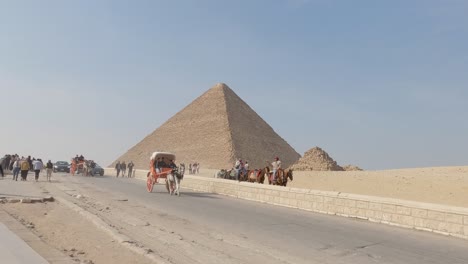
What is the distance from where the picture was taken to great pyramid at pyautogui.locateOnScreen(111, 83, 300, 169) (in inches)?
4286

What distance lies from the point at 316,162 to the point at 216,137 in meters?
Result: 54.3

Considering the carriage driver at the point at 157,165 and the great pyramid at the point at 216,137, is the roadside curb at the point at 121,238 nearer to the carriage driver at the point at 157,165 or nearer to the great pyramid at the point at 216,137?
the carriage driver at the point at 157,165

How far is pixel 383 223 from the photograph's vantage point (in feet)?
39.7

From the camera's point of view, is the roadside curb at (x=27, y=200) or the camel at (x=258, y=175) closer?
the roadside curb at (x=27, y=200)

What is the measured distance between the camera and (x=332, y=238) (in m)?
9.42

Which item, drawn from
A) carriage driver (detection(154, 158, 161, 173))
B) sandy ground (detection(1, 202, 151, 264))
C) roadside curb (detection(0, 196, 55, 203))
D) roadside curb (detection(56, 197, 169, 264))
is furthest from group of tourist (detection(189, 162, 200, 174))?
roadside curb (detection(56, 197, 169, 264))

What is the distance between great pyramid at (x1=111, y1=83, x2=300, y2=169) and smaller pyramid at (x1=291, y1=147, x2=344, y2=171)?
32.8m

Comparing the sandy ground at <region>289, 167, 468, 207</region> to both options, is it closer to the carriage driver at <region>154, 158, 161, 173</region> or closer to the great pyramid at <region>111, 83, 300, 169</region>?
the carriage driver at <region>154, 158, 161, 173</region>

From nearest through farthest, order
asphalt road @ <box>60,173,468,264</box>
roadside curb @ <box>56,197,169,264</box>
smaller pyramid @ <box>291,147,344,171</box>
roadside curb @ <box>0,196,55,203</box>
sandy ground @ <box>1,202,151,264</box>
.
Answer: roadside curb @ <box>56,197,169,264</box> < sandy ground @ <box>1,202,151,264</box> < asphalt road @ <box>60,173,468,264</box> < roadside curb @ <box>0,196,55,203</box> < smaller pyramid @ <box>291,147,344,171</box>

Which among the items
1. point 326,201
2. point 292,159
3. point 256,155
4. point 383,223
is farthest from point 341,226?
point 292,159

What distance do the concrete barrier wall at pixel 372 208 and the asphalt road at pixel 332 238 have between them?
0.41 m

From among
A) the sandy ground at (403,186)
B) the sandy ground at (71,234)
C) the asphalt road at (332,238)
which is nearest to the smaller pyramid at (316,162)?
the sandy ground at (403,186)

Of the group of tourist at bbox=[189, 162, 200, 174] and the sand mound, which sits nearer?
the group of tourist at bbox=[189, 162, 200, 174]

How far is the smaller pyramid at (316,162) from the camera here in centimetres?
6188
